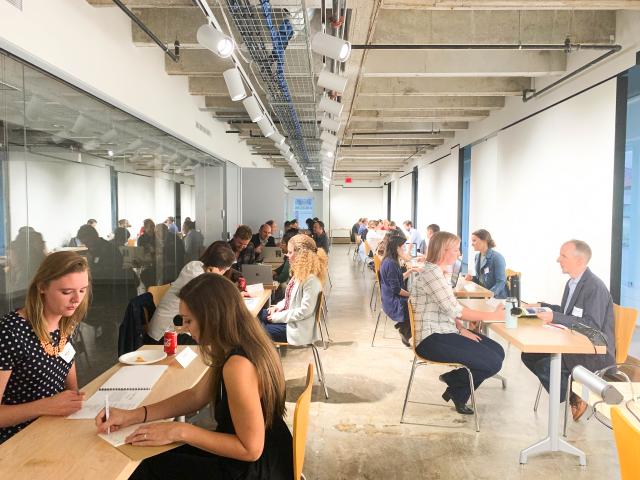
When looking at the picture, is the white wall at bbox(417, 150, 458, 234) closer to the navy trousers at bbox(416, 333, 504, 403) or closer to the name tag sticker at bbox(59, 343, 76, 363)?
the navy trousers at bbox(416, 333, 504, 403)

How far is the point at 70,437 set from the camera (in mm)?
1694

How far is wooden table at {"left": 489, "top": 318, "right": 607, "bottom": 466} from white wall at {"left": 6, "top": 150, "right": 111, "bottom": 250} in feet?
10.2

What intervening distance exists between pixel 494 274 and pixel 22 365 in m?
4.74

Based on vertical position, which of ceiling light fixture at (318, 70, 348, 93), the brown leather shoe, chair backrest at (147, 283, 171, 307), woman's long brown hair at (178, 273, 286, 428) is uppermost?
ceiling light fixture at (318, 70, 348, 93)

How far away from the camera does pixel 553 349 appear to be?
2.85 m

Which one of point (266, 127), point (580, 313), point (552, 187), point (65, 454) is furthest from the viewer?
point (266, 127)

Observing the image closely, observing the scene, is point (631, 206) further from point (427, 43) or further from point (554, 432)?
point (554, 432)

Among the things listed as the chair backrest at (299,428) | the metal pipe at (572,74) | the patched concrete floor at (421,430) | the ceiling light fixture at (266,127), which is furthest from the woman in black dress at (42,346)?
the metal pipe at (572,74)

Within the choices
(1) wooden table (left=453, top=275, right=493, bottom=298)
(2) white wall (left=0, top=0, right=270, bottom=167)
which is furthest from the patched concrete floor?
(2) white wall (left=0, top=0, right=270, bottom=167)

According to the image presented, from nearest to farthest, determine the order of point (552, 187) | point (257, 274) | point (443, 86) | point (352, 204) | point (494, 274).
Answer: point (257, 274) < point (494, 274) < point (552, 187) < point (443, 86) < point (352, 204)

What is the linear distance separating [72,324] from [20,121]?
5.36 ft

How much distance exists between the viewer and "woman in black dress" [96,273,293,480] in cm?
169

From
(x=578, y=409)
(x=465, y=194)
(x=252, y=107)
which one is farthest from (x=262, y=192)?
(x=578, y=409)

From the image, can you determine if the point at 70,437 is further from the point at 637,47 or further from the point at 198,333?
the point at 637,47
